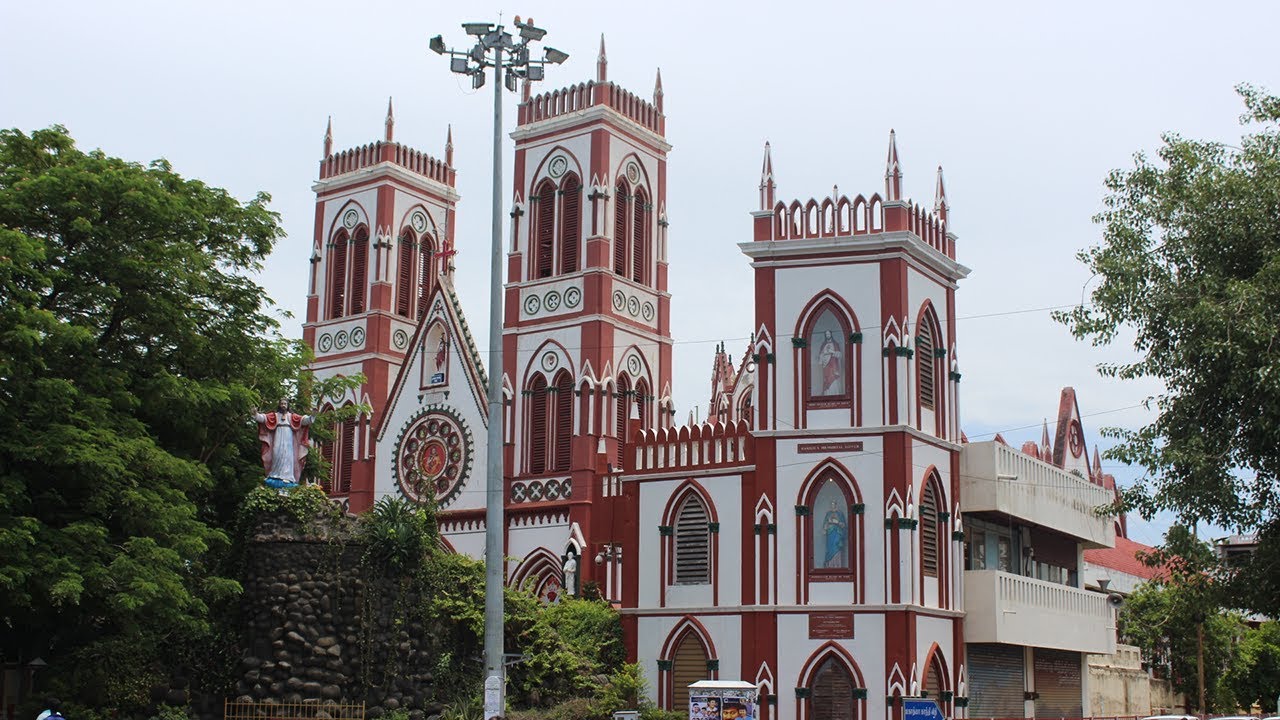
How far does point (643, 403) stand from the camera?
4819 centimetres

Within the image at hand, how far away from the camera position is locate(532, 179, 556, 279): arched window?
48875 millimetres

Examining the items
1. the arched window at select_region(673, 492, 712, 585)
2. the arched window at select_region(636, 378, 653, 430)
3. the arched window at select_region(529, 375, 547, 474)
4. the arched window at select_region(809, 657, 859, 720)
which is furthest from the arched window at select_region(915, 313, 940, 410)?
the arched window at select_region(529, 375, 547, 474)

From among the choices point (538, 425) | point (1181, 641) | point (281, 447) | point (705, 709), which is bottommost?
point (705, 709)

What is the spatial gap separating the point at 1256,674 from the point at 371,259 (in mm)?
35692

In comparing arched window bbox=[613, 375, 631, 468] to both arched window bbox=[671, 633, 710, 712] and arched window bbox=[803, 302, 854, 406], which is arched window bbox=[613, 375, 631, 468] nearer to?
arched window bbox=[671, 633, 710, 712]

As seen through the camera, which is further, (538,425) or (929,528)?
(538,425)

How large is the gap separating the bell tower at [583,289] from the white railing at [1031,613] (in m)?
12.7

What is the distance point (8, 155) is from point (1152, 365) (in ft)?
71.4

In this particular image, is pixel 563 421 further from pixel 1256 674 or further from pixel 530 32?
pixel 1256 674

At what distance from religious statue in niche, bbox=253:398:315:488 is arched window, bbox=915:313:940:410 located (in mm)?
14415

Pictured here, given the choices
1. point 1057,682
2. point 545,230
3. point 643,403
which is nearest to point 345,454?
point 545,230

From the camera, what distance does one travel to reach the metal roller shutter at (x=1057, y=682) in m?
39.8

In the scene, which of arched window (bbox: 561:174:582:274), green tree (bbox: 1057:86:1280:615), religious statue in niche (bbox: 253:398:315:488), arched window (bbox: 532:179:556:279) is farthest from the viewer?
arched window (bbox: 532:179:556:279)

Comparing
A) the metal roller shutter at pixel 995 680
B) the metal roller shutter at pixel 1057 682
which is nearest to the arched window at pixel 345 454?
the metal roller shutter at pixel 995 680
